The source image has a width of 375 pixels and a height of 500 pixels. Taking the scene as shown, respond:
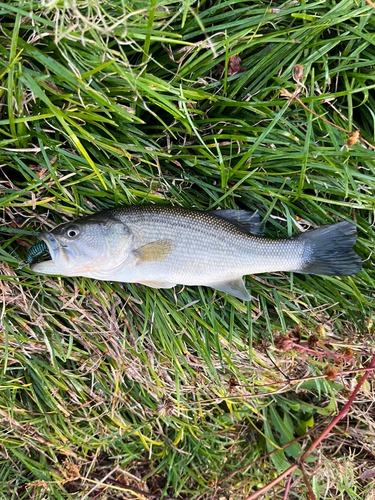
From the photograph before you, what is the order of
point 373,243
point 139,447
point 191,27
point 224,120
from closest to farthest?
point 191,27, point 224,120, point 373,243, point 139,447

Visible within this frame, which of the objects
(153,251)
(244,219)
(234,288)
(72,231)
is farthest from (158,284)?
(244,219)

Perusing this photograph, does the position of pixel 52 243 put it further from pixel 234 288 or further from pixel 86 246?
pixel 234 288

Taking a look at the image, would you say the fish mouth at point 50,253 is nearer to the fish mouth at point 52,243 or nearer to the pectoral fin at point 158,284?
the fish mouth at point 52,243

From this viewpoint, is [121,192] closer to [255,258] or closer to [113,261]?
[113,261]

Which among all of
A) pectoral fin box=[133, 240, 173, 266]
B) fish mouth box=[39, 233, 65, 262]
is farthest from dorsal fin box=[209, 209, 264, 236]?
fish mouth box=[39, 233, 65, 262]

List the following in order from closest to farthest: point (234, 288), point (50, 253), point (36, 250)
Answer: point (50, 253)
point (36, 250)
point (234, 288)

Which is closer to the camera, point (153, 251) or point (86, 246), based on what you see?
Result: point (86, 246)

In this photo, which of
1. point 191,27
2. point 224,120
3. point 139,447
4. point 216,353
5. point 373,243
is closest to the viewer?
point 191,27

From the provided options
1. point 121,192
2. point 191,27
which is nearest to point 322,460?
point 121,192
